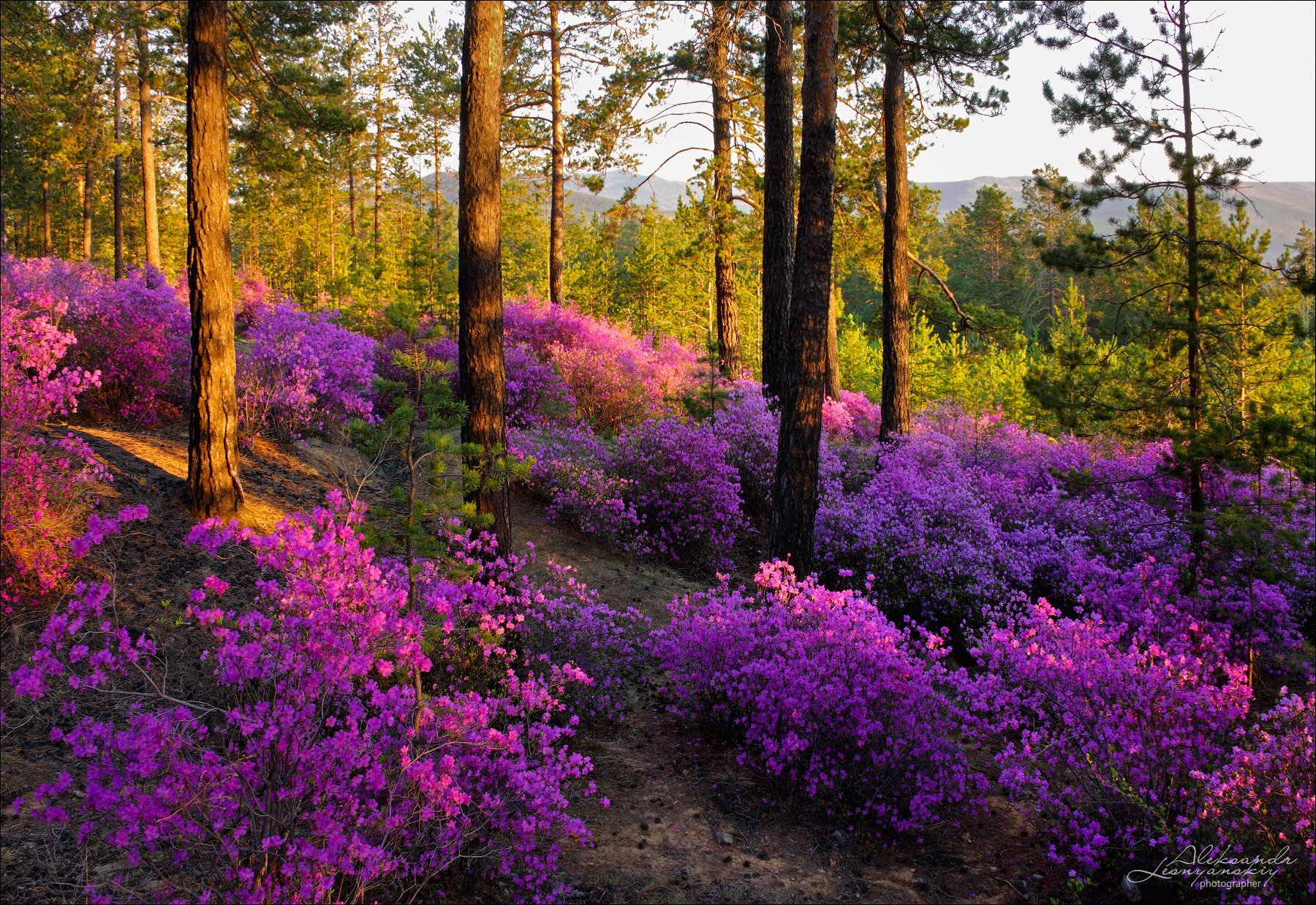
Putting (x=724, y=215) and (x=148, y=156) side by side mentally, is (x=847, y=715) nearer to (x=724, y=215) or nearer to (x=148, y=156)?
(x=724, y=215)

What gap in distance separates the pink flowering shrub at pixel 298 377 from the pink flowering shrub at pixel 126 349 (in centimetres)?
75

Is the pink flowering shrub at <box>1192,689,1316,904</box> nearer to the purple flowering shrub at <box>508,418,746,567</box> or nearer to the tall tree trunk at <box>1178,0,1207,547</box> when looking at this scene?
the tall tree trunk at <box>1178,0,1207,547</box>

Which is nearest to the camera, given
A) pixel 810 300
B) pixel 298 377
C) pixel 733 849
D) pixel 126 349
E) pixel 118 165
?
pixel 733 849

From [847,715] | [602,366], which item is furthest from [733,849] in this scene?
[602,366]

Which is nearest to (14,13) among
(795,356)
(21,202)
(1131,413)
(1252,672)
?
(795,356)

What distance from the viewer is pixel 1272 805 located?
3578 millimetres

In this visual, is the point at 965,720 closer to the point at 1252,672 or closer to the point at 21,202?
the point at 1252,672

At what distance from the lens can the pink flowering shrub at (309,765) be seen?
2650 mm

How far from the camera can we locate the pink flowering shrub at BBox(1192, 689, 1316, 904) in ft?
10.9

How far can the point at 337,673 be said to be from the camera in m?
2.98

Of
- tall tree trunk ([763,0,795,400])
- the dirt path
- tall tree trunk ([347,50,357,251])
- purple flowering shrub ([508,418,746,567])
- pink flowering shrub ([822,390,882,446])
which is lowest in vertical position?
the dirt path

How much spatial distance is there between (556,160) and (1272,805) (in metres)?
19.4

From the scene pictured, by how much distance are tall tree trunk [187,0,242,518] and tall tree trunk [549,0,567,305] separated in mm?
12521

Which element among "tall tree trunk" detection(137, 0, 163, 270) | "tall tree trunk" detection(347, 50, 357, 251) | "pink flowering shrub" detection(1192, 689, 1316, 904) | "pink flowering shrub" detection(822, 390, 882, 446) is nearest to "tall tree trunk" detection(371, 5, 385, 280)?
"tall tree trunk" detection(347, 50, 357, 251)
